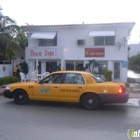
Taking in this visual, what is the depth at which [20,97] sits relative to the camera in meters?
8.27

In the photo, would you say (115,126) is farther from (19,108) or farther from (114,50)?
(114,50)

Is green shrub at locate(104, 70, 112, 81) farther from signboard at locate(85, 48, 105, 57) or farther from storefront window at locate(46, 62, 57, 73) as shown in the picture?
storefront window at locate(46, 62, 57, 73)

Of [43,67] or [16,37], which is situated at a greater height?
[16,37]

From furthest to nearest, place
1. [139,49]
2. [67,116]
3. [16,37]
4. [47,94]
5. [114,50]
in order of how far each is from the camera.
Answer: [139,49], [16,37], [114,50], [47,94], [67,116]

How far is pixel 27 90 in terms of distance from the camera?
8.05 metres

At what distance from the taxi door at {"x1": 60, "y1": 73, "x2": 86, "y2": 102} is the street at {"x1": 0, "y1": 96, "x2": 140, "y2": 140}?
1.45ft

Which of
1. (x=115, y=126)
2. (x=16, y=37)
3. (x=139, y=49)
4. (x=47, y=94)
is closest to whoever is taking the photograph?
(x=115, y=126)

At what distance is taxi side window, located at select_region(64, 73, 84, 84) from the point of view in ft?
25.0

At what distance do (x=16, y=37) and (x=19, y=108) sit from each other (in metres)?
13.1

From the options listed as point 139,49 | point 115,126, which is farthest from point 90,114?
point 139,49

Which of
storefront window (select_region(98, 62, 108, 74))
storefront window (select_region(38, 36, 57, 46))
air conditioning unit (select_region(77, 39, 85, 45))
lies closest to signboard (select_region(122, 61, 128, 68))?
storefront window (select_region(98, 62, 108, 74))

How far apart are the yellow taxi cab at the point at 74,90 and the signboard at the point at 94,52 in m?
9.05

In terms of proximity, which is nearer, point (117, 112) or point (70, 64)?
point (117, 112)

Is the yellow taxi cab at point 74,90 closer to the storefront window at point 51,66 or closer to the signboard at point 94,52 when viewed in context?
the signboard at point 94,52
